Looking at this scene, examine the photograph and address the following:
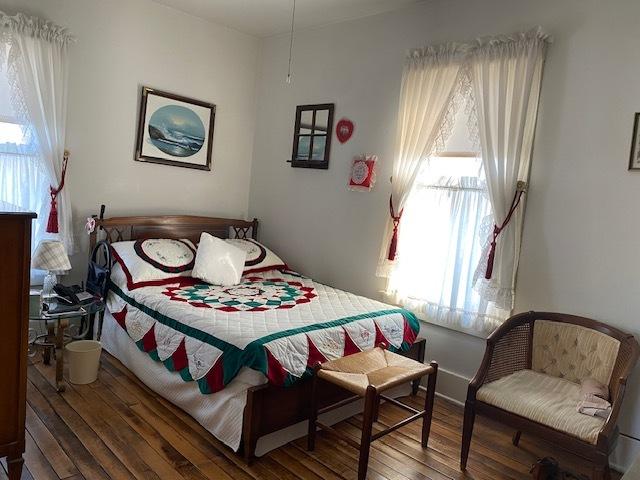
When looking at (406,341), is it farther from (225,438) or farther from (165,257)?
(165,257)

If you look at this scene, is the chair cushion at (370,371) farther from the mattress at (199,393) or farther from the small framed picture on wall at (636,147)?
the small framed picture on wall at (636,147)

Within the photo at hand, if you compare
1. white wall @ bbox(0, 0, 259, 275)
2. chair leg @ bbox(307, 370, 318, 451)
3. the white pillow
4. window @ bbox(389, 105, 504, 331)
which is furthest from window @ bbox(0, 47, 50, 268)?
window @ bbox(389, 105, 504, 331)

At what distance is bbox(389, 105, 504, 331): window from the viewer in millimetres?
3271

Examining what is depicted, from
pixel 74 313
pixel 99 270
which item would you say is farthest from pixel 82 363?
pixel 99 270

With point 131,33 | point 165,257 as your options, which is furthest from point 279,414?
point 131,33

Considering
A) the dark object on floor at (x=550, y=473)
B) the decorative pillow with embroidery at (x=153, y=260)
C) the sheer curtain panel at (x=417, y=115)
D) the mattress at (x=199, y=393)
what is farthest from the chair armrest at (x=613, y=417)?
the decorative pillow with embroidery at (x=153, y=260)

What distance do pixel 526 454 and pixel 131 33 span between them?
4.04 meters

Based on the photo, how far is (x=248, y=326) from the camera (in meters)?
2.70

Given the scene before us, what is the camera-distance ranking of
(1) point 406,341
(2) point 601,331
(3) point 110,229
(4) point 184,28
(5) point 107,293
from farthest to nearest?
(4) point 184,28 < (3) point 110,229 < (5) point 107,293 < (1) point 406,341 < (2) point 601,331

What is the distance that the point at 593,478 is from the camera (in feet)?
7.11

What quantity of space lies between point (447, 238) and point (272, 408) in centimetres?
169

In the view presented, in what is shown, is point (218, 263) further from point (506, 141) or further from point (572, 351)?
point (572, 351)

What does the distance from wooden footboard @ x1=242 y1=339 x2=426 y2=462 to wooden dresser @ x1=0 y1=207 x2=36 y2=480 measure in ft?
3.10

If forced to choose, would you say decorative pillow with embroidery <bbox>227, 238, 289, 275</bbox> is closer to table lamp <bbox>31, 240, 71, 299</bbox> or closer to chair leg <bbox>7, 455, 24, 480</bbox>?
table lamp <bbox>31, 240, 71, 299</bbox>
